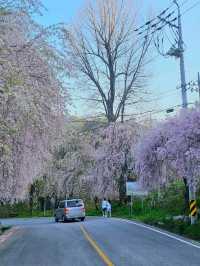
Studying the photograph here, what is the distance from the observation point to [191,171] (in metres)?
25.0

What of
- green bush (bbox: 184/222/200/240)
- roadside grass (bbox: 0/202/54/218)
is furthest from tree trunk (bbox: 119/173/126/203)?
green bush (bbox: 184/222/200/240)

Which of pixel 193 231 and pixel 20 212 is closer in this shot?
pixel 193 231

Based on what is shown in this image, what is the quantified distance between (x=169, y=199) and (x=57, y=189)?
2198cm

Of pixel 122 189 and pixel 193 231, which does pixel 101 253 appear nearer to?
pixel 193 231

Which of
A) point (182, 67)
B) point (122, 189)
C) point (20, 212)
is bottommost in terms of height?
point (20, 212)


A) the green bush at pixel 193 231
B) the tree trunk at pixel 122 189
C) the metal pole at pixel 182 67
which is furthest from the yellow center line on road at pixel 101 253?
the tree trunk at pixel 122 189

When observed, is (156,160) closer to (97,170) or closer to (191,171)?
(191,171)

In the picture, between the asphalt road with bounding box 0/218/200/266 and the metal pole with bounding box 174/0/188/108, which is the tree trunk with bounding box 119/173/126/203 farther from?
the asphalt road with bounding box 0/218/200/266

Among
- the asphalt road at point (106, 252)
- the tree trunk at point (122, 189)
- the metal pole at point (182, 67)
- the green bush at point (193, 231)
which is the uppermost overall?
the metal pole at point (182, 67)

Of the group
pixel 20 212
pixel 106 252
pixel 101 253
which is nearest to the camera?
pixel 101 253

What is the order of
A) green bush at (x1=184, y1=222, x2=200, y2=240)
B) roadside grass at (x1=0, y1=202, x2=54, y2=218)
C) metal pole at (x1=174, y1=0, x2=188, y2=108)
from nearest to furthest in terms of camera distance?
green bush at (x1=184, y1=222, x2=200, y2=240), metal pole at (x1=174, y1=0, x2=188, y2=108), roadside grass at (x1=0, y1=202, x2=54, y2=218)

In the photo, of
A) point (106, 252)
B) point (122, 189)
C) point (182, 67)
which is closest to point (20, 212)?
point (122, 189)

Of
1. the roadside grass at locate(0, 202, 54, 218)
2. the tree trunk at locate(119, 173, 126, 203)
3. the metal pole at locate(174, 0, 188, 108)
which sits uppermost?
the metal pole at locate(174, 0, 188, 108)

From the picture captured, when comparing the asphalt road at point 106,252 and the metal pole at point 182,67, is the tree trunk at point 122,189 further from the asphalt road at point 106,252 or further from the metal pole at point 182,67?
the asphalt road at point 106,252
